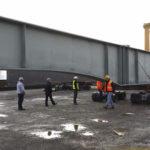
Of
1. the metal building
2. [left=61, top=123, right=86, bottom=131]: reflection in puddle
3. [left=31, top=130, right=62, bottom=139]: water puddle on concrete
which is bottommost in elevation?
[left=31, top=130, right=62, bottom=139]: water puddle on concrete

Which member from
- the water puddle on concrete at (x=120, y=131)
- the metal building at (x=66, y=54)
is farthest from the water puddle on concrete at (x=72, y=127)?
the metal building at (x=66, y=54)

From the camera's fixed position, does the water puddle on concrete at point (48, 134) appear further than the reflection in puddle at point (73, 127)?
No

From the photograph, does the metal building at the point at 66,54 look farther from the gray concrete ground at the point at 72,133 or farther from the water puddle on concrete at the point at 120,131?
the water puddle on concrete at the point at 120,131

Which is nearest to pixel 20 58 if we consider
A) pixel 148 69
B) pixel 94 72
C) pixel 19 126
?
pixel 19 126

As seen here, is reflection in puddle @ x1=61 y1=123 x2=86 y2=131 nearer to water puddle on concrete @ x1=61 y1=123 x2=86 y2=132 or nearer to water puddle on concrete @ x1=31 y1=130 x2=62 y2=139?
water puddle on concrete @ x1=61 y1=123 x2=86 y2=132

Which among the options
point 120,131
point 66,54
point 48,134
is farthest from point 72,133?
point 66,54

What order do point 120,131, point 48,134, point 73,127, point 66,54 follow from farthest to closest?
point 66,54 < point 73,127 < point 120,131 < point 48,134

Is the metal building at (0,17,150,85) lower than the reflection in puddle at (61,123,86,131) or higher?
higher

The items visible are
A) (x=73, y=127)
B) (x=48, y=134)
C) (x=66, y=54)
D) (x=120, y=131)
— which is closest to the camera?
(x=48, y=134)

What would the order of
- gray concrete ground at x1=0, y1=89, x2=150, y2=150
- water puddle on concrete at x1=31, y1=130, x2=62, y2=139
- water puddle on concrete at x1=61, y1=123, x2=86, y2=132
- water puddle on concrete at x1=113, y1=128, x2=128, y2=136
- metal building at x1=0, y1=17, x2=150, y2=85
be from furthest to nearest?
metal building at x1=0, y1=17, x2=150, y2=85 < water puddle on concrete at x1=61, y1=123, x2=86, y2=132 < water puddle on concrete at x1=113, y1=128, x2=128, y2=136 < water puddle on concrete at x1=31, y1=130, x2=62, y2=139 < gray concrete ground at x1=0, y1=89, x2=150, y2=150

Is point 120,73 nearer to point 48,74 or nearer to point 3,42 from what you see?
point 3,42

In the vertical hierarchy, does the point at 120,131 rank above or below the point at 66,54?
below

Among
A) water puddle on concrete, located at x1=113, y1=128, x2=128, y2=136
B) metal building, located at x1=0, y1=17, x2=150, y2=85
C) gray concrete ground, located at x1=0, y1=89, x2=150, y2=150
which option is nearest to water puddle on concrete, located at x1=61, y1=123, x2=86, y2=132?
gray concrete ground, located at x1=0, y1=89, x2=150, y2=150

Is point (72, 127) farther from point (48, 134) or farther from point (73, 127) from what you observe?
point (48, 134)
